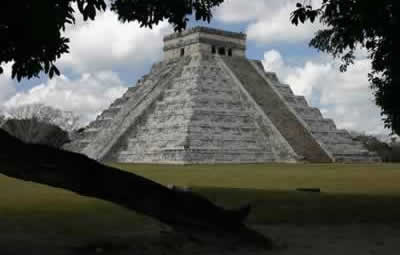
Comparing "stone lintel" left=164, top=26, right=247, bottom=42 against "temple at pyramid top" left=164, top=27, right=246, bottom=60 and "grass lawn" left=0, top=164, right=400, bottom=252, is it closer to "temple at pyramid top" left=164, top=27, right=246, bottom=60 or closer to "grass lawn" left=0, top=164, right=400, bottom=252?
"temple at pyramid top" left=164, top=27, right=246, bottom=60

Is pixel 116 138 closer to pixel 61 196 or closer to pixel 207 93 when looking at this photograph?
pixel 207 93

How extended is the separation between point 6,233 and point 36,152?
2651mm

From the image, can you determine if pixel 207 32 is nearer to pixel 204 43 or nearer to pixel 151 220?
pixel 204 43

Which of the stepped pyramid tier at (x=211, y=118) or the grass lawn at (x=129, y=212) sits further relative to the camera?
the stepped pyramid tier at (x=211, y=118)

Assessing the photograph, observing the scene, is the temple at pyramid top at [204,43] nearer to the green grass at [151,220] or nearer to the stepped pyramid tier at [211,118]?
the stepped pyramid tier at [211,118]

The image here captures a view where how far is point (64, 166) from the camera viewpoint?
24.8 feet

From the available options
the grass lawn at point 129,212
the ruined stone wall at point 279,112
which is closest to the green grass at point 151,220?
the grass lawn at point 129,212

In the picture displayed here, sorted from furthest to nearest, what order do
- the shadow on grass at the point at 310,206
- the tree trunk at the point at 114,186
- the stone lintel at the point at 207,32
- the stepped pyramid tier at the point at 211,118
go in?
the stone lintel at the point at 207,32 < the stepped pyramid tier at the point at 211,118 < the shadow on grass at the point at 310,206 < the tree trunk at the point at 114,186

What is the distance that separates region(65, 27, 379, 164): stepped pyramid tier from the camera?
45.1 m

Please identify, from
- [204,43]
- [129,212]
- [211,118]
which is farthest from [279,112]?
[129,212]

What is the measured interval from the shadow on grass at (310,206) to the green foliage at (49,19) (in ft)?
13.6

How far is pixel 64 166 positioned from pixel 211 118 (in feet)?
130

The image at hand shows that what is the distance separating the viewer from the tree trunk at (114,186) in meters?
7.34

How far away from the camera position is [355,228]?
10.4m
